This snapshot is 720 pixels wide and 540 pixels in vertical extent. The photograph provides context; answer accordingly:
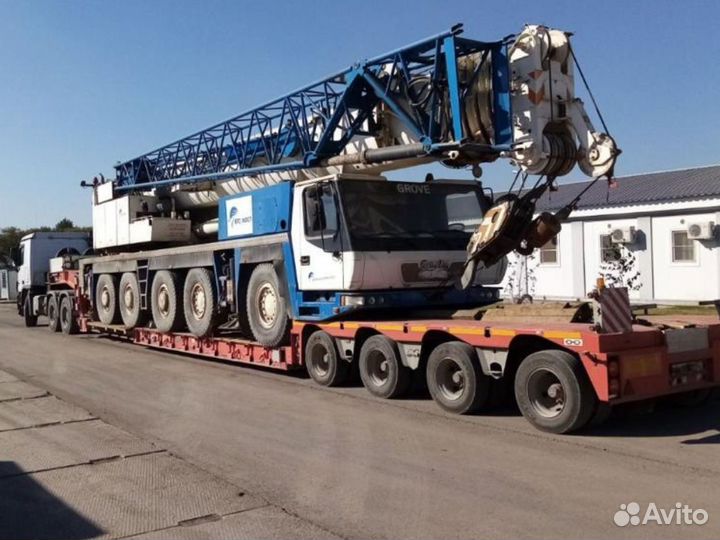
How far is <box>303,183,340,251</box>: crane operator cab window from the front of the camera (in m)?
10.1

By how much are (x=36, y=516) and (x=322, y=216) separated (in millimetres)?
5821

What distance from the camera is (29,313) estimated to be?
24.5 meters

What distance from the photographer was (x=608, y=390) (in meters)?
6.82

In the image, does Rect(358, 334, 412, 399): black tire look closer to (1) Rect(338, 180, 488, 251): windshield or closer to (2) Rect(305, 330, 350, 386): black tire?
(2) Rect(305, 330, 350, 386): black tire

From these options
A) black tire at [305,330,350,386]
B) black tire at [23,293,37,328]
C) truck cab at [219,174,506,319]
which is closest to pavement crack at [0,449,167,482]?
black tire at [305,330,350,386]

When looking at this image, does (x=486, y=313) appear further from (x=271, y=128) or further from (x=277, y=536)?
(x=271, y=128)

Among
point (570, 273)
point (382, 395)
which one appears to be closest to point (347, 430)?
point (382, 395)

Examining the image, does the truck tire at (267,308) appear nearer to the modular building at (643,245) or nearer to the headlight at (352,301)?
the headlight at (352,301)

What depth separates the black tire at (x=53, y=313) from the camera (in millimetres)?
21498

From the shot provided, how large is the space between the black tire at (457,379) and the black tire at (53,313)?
52.0 ft

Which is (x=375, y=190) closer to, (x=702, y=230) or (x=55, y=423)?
(x=55, y=423)

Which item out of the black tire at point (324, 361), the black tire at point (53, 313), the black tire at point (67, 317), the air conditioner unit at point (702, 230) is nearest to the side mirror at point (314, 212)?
the black tire at point (324, 361)

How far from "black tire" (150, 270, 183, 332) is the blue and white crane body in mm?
32

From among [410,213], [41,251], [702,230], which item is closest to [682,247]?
[702,230]
